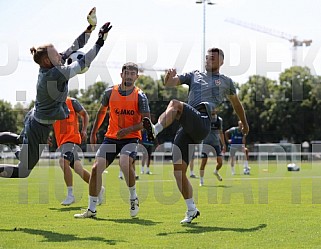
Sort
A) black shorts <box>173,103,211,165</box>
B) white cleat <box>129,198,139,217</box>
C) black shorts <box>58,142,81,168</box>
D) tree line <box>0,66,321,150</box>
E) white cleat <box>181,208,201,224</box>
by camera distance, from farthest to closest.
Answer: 1. tree line <box>0,66,321,150</box>
2. black shorts <box>58,142,81,168</box>
3. white cleat <box>129,198,139,217</box>
4. white cleat <box>181,208,201,224</box>
5. black shorts <box>173,103,211,165</box>

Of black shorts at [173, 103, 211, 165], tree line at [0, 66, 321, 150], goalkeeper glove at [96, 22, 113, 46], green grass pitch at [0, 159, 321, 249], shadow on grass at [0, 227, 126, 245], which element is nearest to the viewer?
green grass pitch at [0, 159, 321, 249]

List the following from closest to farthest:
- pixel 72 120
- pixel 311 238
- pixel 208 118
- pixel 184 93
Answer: pixel 311 238
pixel 208 118
pixel 72 120
pixel 184 93

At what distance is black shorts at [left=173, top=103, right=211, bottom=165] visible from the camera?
29.2 ft

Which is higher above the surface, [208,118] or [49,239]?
[208,118]

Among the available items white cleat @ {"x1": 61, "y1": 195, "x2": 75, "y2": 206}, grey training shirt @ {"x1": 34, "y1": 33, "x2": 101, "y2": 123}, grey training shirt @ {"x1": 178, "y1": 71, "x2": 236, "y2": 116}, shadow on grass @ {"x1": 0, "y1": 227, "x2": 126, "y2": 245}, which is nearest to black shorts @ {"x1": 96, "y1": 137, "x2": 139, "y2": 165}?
grey training shirt @ {"x1": 34, "y1": 33, "x2": 101, "y2": 123}

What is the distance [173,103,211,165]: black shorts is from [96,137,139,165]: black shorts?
1.06m

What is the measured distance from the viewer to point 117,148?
10.2 m

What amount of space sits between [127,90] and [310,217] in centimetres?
362

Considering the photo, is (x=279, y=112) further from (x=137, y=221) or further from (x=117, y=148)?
(x=137, y=221)

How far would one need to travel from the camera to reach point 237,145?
27.4m

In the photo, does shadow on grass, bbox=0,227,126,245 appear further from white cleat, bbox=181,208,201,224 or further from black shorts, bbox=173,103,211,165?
black shorts, bbox=173,103,211,165

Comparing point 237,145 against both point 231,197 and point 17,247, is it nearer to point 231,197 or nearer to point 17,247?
point 231,197

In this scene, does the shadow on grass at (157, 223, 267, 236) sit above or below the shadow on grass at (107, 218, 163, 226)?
above

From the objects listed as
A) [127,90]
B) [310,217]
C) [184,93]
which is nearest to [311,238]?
[310,217]
